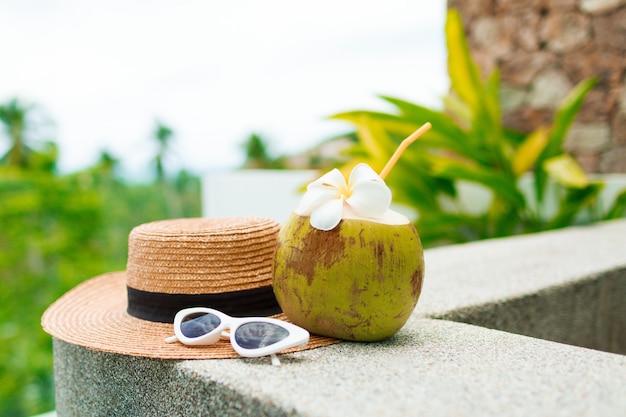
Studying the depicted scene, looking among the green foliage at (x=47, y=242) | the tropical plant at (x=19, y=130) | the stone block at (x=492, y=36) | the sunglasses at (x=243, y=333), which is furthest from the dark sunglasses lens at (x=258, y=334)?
the tropical plant at (x=19, y=130)

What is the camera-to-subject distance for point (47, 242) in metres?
8.42

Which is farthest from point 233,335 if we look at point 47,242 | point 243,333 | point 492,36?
point 47,242

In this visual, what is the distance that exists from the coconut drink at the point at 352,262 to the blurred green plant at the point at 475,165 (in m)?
1.72

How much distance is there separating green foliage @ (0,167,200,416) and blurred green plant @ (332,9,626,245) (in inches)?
198

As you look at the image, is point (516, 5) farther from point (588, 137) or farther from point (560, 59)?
point (588, 137)

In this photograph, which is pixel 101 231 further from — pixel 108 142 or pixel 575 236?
pixel 575 236

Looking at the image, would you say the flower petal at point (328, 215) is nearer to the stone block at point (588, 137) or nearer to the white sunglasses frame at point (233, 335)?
the white sunglasses frame at point (233, 335)

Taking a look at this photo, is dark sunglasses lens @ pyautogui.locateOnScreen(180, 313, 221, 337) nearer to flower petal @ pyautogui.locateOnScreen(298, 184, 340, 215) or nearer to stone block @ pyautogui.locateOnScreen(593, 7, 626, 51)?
flower petal @ pyautogui.locateOnScreen(298, 184, 340, 215)

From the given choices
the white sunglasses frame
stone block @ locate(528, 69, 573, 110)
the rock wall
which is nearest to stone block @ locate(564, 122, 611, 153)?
the rock wall

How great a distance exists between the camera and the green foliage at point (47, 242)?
7.66m

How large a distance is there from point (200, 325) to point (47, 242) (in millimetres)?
8408

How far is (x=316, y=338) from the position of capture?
920 millimetres

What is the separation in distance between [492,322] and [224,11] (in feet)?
25.9

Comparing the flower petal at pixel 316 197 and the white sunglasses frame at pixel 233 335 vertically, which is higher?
the flower petal at pixel 316 197
